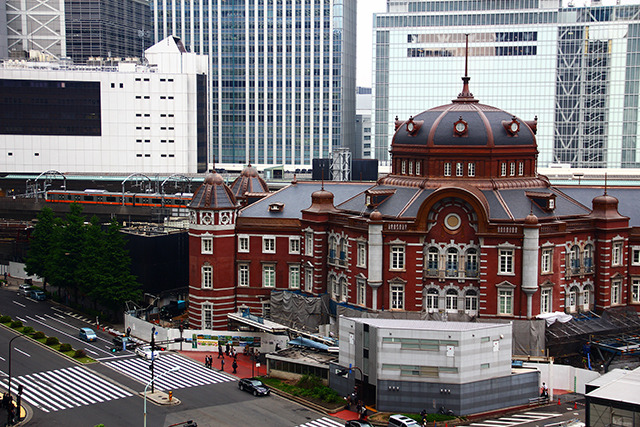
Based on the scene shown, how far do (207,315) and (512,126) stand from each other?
132 ft

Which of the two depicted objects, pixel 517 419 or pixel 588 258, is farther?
pixel 588 258

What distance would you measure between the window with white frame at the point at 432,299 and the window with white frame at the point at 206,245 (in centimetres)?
2647

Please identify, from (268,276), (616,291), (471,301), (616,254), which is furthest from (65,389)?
(616,254)

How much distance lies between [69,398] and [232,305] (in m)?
28.2

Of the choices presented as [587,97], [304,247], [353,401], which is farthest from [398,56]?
[353,401]

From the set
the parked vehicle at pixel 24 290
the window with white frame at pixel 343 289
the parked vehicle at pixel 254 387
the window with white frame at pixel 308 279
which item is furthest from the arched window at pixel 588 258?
the parked vehicle at pixel 24 290

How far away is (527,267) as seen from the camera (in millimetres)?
95312

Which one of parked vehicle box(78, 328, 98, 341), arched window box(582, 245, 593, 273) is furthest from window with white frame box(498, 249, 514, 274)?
parked vehicle box(78, 328, 98, 341)

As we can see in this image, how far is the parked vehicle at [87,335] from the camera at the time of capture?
355 feet

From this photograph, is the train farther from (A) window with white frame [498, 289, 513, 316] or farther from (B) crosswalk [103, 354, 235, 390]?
(A) window with white frame [498, 289, 513, 316]

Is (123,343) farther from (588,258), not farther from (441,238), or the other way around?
(588,258)

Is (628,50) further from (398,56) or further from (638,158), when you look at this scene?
(398,56)

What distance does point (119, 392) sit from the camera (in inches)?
3506

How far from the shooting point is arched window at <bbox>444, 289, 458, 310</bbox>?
9900 cm
